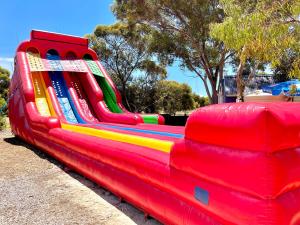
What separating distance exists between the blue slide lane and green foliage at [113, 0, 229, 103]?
18.4 ft

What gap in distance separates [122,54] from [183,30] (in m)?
5.18

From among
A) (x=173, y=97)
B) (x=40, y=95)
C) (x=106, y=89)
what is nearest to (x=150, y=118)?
(x=106, y=89)

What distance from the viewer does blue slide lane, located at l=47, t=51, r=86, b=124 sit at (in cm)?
710

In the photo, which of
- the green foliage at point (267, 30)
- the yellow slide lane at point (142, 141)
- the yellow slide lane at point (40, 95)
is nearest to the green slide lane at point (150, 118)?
the yellow slide lane at point (142, 141)

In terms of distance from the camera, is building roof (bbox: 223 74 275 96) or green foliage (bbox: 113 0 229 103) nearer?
green foliage (bbox: 113 0 229 103)

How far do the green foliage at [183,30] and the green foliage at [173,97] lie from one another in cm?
357

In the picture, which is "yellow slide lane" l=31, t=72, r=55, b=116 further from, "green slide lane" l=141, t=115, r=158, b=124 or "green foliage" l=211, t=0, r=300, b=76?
"green foliage" l=211, t=0, r=300, b=76

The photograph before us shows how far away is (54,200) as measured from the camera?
332 centimetres

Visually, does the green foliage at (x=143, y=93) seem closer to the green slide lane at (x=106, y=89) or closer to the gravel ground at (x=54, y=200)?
the green slide lane at (x=106, y=89)

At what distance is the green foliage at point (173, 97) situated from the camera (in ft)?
58.8

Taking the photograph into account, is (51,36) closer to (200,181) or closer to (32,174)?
(32,174)

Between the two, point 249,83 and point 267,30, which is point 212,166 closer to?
point 267,30

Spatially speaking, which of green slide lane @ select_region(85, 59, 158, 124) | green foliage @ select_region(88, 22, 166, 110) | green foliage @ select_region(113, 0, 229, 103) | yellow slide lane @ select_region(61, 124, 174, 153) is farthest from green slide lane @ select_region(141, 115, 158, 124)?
green foliage @ select_region(88, 22, 166, 110)

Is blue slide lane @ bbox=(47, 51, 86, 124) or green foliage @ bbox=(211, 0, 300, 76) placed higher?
green foliage @ bbox=(211, 0, 300, 76)
